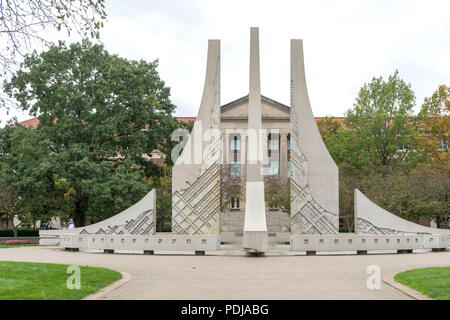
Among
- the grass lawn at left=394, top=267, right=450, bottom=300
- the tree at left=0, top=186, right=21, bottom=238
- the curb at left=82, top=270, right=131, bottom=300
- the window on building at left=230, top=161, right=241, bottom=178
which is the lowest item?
the curb at left=82, top=270, right=131, bottom=300

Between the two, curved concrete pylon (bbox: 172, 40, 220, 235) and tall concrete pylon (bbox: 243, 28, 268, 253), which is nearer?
tall concrete pylon (bbox: 243, 28, 268, 253)

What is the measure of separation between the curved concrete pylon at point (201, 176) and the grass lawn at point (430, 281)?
44.2ft

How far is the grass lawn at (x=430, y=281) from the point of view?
33.2 ft

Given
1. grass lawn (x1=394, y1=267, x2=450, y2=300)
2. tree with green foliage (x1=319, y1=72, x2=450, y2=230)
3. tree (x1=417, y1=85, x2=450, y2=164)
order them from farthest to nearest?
1. tree (x1=417, y1=85, x2=450, y2=164)
2. tree with green foliage (x1=319, y1=72, x2=450, y2=230)
3. grass lawn (x1=394, y1=267, x2=450, y2=300)

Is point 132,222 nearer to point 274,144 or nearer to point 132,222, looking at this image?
point 132,222

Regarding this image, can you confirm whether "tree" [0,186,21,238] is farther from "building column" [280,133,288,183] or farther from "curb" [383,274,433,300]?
"building column" [280,133,288,183]

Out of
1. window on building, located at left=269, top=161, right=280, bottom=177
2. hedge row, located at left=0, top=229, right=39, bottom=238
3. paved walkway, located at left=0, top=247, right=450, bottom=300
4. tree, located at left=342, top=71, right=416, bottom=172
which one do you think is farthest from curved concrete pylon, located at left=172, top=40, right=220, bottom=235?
window on building, located at left=269, top=161, right=280, bottom=177

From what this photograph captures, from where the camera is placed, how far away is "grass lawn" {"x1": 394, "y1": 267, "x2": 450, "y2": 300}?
10.1 m

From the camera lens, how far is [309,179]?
25.9 metres

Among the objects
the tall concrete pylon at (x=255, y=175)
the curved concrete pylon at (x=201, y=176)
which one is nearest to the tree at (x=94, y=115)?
the curved concrete pylon at (x=201, y=176)

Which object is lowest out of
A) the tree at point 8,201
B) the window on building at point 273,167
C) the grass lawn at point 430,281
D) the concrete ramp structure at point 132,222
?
the grass lawn at point 430,281

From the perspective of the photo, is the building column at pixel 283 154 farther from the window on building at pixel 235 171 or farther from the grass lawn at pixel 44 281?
the grass lawn at pixel 44 281

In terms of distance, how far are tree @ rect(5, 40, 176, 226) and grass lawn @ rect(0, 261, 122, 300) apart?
15938 mm

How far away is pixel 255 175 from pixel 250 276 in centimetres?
1098
